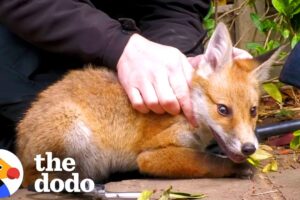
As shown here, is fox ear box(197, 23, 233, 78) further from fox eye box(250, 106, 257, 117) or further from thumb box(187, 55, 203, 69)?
fox eye box(250, 106, 257, 117)

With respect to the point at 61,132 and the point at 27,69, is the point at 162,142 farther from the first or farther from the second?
the point at 27,69

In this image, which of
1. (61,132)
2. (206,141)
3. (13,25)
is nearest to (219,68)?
(206,141)

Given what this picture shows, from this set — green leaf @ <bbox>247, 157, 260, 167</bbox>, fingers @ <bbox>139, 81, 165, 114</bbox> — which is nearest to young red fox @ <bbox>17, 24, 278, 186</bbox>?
green leaf @ <bbox>247, 157, 260, 167</bbox>

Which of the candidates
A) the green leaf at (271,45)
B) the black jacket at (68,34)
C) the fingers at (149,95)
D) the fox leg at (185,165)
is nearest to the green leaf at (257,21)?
the green leaf at (271,45)

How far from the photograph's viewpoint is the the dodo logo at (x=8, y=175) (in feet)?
11.1

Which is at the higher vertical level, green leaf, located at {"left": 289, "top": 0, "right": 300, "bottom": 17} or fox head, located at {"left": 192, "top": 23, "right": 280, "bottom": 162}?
fox head, located at {"left": 192, "top": 23, "right": 280, "bottom": 162}

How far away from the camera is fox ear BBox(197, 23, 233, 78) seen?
3551 millimetres

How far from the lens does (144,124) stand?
3.73 meters

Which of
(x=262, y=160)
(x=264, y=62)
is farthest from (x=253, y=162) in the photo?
(x=264, y=62)

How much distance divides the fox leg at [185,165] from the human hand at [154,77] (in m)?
0.22

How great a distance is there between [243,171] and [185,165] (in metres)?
0.32

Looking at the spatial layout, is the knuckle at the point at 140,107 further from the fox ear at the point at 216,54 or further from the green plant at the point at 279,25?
the green plant at the point at 279,25

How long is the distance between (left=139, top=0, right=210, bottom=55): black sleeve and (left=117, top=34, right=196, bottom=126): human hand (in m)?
0.53

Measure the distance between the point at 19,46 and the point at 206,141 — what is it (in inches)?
48.8
